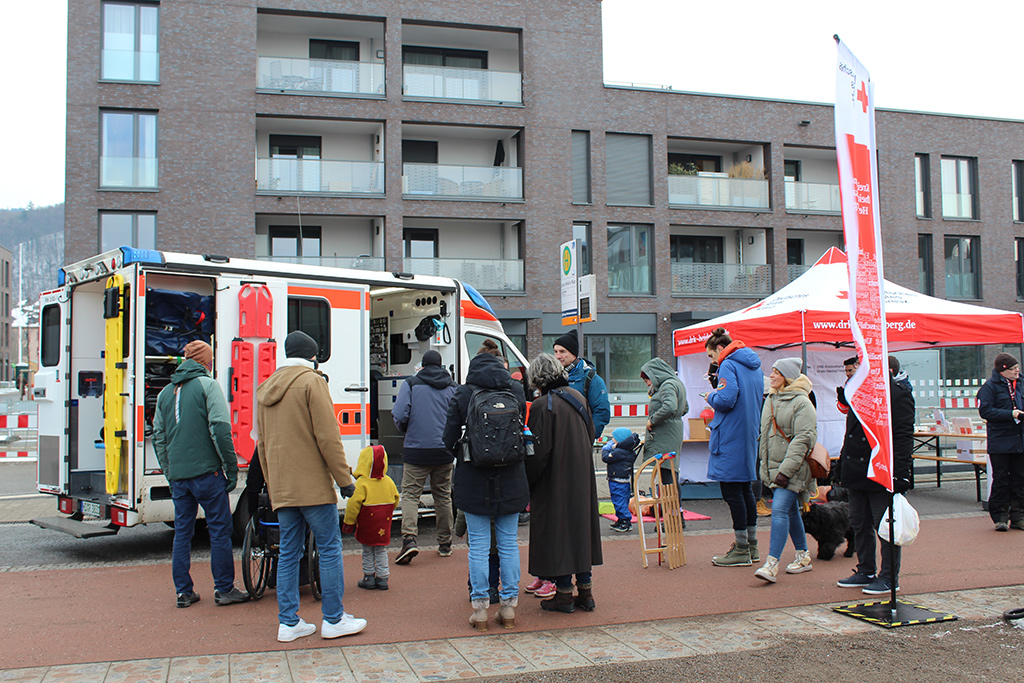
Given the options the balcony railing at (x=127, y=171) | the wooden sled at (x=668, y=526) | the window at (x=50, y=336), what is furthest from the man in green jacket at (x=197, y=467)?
the balcony railing at (x=127, y=171)

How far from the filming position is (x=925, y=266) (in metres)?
32.0

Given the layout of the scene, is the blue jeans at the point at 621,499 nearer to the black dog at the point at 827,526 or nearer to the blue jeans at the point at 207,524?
the black dog at the point at 827,526

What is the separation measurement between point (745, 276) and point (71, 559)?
1008 inches

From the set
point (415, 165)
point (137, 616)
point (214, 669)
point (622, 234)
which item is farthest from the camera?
point (622, 234)

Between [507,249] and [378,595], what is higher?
[507,249]

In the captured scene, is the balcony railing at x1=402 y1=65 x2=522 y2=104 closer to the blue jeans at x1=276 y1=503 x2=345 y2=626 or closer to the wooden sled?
the wooden sled

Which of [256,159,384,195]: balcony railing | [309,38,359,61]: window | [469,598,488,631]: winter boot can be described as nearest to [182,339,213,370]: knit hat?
[469,598,488,631]: winter boot

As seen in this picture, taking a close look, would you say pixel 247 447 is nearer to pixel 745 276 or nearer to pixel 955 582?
pixel 955 582

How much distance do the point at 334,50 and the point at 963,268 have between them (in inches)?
995

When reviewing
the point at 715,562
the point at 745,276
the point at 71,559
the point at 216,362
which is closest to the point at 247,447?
the point at 216,362

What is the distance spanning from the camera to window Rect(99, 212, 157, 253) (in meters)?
24.2

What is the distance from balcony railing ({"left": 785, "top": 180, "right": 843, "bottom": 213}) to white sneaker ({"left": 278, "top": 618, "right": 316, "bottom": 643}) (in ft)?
91.8

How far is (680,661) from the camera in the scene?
15.3 ft

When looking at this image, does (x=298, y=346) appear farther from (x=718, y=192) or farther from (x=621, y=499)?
(x=718, y=192)
